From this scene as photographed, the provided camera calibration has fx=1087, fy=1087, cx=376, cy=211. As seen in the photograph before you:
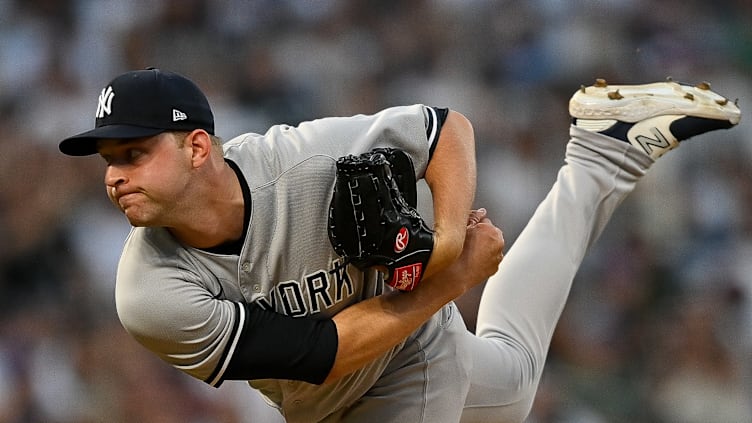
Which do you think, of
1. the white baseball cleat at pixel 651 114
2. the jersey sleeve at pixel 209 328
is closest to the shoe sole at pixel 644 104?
the white baseball cleat at pixel 651 114

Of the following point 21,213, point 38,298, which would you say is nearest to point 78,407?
point 38,298

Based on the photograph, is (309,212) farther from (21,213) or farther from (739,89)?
(739,89)

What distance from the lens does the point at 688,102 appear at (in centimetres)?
250

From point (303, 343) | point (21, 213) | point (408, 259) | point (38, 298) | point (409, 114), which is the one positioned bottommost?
point (38, 298)

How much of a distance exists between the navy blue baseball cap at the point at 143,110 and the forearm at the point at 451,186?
41cm

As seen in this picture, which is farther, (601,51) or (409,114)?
(601,51)

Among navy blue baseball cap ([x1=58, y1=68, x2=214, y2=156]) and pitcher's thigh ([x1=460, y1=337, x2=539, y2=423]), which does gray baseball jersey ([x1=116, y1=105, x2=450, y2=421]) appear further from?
pitcher's thigh ([x1=460, y1=337, x2=539, y2=423])

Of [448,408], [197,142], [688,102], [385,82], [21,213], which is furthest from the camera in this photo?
[385,82]

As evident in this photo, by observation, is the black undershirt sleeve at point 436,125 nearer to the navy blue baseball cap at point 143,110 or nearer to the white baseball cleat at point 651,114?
the navy blue baseball cap at point 143,110

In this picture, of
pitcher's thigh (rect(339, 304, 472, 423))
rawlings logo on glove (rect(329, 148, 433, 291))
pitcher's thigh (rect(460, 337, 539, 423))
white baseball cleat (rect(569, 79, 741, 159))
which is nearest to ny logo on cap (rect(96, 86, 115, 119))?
rawlings logo on glove (rect(329, 148, 433, 291))

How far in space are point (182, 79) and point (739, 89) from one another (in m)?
3.20

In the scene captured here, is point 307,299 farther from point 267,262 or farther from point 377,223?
point 377,223

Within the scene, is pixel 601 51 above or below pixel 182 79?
below

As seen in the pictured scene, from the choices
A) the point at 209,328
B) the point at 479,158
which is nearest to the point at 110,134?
the point at 209,328
